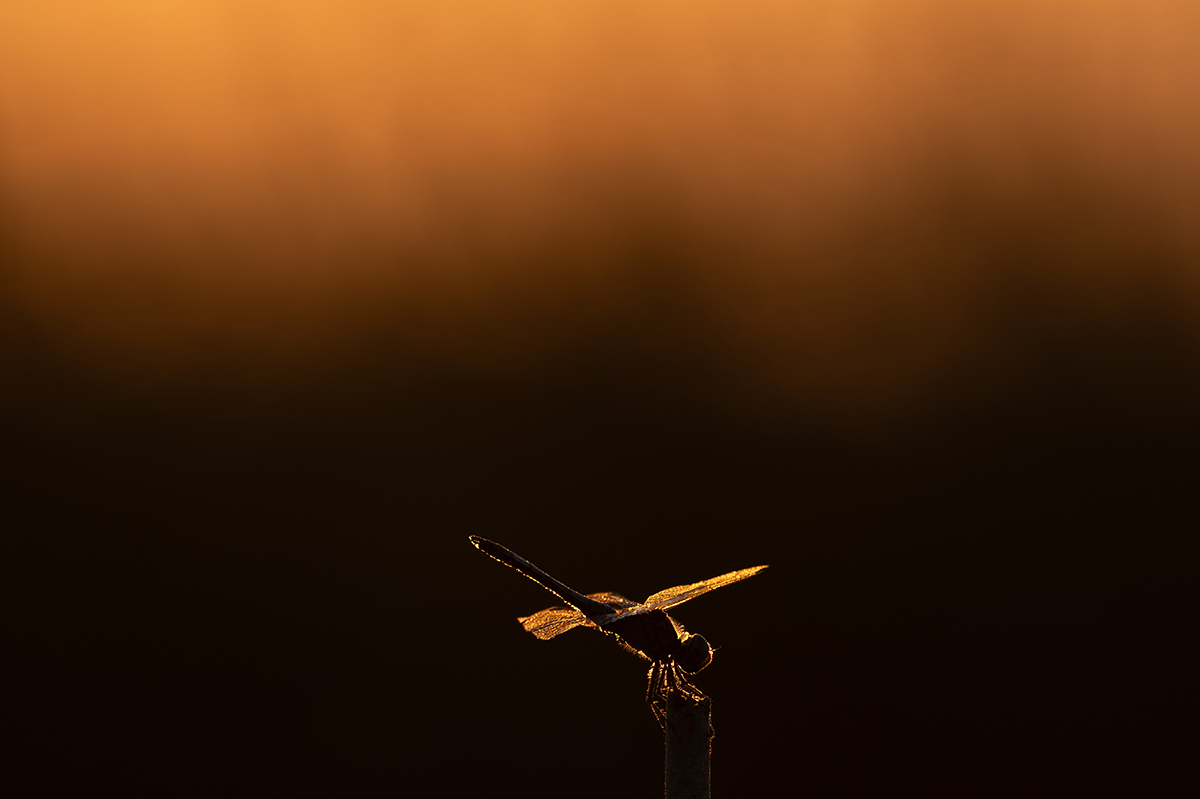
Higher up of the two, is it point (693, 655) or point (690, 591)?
point (690, 591)

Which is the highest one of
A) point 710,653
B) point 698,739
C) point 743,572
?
point 743,572

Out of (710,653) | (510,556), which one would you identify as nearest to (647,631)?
(710,653)

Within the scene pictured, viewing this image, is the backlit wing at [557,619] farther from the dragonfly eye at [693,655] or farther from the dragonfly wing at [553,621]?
the dragonfly eye at [693,655]

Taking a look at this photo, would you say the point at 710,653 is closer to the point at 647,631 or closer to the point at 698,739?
the point at 647,631

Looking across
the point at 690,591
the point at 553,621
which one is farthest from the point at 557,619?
→ the point at 690,591

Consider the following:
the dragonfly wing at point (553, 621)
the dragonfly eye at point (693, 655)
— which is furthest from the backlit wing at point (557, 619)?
the dragonfly eye at point (693, 655)

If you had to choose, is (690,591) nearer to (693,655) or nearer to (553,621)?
(693,655)
